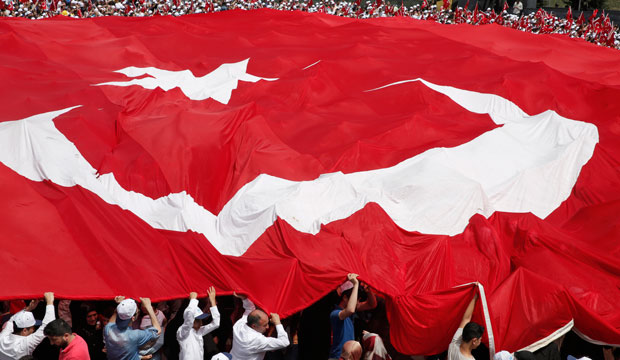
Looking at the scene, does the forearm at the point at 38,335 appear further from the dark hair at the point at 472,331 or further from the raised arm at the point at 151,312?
the dark hair at the point at 472,331

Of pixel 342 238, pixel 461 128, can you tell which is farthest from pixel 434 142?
pixel 342 238

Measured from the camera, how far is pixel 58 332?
547 cm

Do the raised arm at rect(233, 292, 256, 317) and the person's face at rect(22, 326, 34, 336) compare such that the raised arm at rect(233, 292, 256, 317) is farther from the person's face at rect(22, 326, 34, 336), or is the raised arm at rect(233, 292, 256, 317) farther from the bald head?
the person's face at rect(22, 326, 34, 336)

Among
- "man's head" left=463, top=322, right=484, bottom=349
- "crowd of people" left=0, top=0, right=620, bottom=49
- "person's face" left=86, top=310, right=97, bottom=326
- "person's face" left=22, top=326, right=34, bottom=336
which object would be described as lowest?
"crowd of people" left=0, top=0, right=620, bottom=49

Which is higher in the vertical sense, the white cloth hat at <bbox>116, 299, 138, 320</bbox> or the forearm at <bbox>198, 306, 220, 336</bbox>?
the white cloth hat at <bbox>116, 299, 138, 320</bbox>

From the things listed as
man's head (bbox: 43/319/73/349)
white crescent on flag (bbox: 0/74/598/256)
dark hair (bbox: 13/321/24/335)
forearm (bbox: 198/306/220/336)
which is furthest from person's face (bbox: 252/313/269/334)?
dark hair (bbox: 13/321/24/335)

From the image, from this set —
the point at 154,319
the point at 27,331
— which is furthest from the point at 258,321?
the point at 27,331

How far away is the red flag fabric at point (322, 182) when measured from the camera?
21.1 feet

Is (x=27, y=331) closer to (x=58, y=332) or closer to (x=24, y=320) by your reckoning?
(x=24, y=320)

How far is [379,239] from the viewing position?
7.07 m

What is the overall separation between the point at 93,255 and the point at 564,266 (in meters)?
4.07

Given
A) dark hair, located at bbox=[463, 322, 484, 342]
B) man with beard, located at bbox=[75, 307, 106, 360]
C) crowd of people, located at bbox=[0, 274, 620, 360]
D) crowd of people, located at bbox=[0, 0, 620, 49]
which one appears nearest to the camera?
dark hair, located at bbox=[463, 322, 484, 342]

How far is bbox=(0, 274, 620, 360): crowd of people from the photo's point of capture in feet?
18.4

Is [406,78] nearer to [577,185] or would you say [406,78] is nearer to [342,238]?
[577,185]
